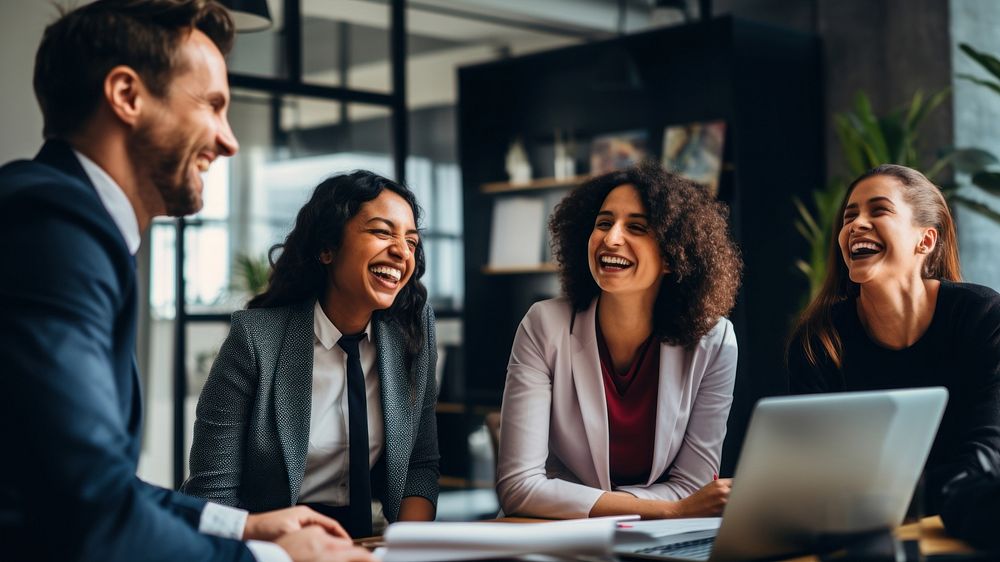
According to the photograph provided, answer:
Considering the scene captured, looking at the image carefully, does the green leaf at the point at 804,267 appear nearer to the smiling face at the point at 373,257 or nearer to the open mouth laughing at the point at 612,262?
the open mouth laughing at the point at 612,262

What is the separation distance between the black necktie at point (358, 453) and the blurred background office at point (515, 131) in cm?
185

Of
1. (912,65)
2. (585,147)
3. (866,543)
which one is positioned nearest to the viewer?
(866,543)

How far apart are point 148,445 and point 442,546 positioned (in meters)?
3.74

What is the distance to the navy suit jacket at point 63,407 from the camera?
1097 mm

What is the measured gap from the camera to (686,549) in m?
1.37

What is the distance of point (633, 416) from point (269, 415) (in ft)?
2.49

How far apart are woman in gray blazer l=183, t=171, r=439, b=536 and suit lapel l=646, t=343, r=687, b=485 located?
48 centimetres

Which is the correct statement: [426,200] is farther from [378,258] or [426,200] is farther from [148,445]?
[378,258]

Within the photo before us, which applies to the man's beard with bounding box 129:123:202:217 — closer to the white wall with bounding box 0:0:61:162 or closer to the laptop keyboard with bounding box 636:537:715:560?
the laptop keyboard with bounding box 636:537:715:560

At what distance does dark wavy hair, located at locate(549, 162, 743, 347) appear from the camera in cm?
232

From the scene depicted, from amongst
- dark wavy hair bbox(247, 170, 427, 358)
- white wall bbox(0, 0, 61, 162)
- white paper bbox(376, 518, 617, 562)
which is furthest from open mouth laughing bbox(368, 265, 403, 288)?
white wall bbox(0, 0, 61, 162)

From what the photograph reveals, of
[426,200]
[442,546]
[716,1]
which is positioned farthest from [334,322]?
[716,1]

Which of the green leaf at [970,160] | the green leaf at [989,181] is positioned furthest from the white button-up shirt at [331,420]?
the green leaf at [970,160]

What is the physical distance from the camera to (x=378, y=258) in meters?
2.15
